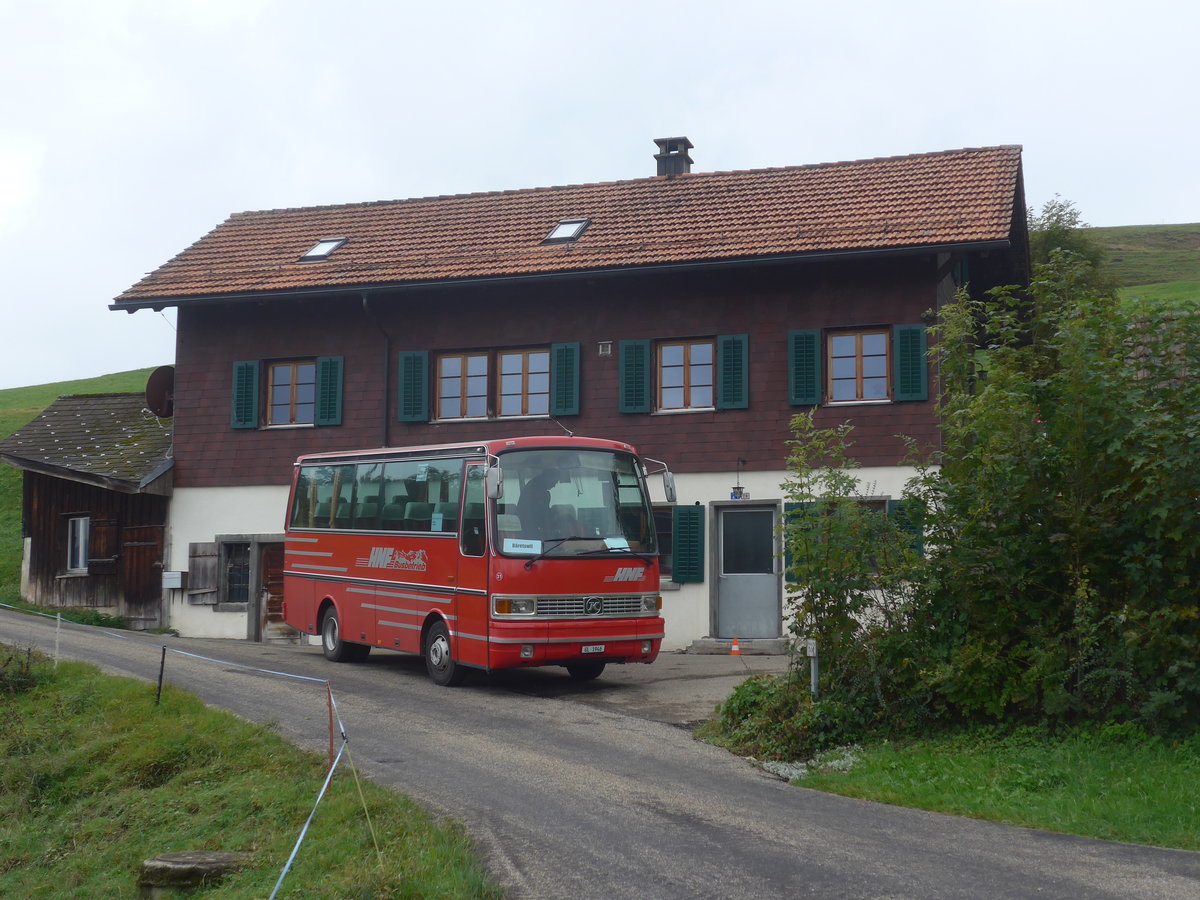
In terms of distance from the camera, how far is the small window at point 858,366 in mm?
20328

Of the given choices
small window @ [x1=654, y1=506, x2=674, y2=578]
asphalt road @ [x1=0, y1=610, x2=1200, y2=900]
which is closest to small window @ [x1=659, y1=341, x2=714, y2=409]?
small window @ [x1=654, y1=506, x2=674, y2=578]

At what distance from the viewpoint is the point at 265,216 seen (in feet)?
89.6

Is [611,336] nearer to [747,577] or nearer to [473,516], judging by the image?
[747,577]

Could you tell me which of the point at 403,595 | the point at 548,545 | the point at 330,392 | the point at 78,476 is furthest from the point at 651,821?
the point at 78,476

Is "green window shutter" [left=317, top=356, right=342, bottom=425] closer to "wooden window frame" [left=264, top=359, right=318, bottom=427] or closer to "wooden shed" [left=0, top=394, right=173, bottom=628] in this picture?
"wooden window frame" [left=264, top=359, right=318, bottom=427]

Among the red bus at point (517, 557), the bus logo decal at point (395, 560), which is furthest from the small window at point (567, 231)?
the bus logo decal at point (395, 560)

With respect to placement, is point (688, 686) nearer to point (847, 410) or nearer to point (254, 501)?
point (847, 410)

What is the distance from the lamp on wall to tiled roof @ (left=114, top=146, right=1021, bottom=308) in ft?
10.2

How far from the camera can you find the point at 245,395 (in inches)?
934

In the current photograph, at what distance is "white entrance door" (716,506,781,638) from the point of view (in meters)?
20.7

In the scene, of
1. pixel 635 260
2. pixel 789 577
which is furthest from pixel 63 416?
pixel 789 577

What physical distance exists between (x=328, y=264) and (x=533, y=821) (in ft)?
54.2

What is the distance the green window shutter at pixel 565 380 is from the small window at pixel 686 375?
53.2 inches

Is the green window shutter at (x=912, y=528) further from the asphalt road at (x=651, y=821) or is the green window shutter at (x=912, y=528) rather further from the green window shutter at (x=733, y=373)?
the green window shutter at (x=733, y=373)
